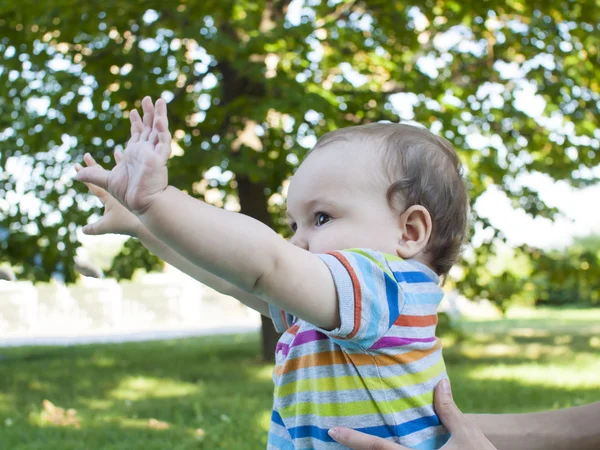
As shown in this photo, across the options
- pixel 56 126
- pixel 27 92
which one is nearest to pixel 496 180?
pixel 56 126

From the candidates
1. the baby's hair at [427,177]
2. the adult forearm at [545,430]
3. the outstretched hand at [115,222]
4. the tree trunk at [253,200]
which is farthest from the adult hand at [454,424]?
the tree trunk at [253,200]

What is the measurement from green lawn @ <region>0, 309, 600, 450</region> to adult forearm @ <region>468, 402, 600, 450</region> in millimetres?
1865

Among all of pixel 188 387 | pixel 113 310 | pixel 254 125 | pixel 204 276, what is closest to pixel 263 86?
pixel 254 125

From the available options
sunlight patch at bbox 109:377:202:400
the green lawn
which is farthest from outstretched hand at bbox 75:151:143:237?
sunlight patch at bbox 109:377:202:400

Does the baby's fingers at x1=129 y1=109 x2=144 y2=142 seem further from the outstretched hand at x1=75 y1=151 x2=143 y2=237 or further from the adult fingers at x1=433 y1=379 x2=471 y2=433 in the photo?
the adult fingers at x1=433 y1=379 x2=471 y2=433

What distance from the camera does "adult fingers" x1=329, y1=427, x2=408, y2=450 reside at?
141 centimetres

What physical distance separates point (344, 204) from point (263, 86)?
5909mm

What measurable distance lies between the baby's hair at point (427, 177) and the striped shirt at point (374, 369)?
10 cm

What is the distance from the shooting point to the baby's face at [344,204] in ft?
4.86

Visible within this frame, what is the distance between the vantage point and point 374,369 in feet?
4.73

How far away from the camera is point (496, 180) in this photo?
715cm

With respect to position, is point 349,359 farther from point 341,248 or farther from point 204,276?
point 204,276

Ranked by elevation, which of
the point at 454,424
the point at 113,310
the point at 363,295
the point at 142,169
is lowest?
the point at 113,310

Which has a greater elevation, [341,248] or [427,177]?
[427,177]
